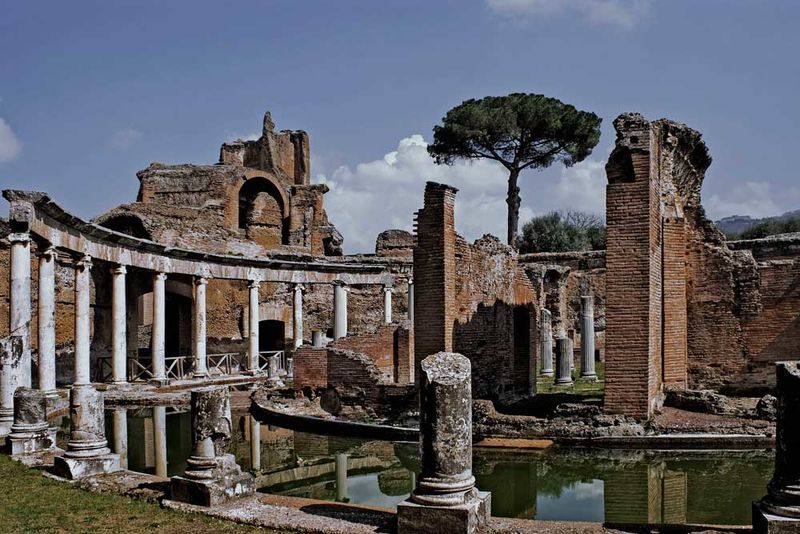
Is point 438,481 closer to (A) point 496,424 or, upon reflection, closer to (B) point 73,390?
(B) point 73,390

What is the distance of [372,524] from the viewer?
6.43 meters

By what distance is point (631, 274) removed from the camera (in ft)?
39.7

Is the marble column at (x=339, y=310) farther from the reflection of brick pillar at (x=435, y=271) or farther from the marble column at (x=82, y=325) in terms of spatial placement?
the reflection of brick pillar at (x=435, y=271)

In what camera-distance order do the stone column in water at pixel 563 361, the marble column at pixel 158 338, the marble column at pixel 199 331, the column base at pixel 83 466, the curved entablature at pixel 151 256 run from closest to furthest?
the column base at pixel 83 466 → the curved entablature at pixel 151 256 → the stone column in water at pixel 563 361 → the marble column at pixel 158 338 → the marble column at pixel 199 331

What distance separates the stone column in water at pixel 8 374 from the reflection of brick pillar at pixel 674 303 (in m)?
11.0

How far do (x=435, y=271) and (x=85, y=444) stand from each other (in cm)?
682

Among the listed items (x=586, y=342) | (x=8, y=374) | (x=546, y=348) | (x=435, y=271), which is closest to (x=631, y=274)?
(x=435, y=271)

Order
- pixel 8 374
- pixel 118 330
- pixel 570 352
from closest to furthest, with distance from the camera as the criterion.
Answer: pixel 8 374, pixel 118 330, pixel 570 352

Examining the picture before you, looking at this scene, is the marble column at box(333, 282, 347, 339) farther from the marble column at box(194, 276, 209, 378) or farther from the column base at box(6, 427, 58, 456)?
the column base at box(6, 427, 58, 456)

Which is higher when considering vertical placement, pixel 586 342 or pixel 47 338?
pixel 47 338

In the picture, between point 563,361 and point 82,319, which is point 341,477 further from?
point 563,361

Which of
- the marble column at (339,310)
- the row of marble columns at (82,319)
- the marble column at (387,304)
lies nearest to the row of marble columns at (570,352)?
the row of marble columns at (82,319)

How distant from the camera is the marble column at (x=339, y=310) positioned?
2950 cm

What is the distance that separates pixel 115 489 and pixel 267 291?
24.2 metres
